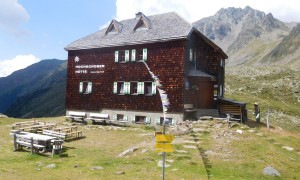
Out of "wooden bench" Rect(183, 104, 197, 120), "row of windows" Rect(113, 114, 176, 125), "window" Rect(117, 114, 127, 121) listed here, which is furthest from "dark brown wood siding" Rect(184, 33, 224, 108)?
"window" Rect(117, 114, 127, 121)

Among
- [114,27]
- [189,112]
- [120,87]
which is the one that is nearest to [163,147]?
[189,112]

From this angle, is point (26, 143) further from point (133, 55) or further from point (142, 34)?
point (142, 34)

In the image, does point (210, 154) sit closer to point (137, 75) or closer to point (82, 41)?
point (137, 75)

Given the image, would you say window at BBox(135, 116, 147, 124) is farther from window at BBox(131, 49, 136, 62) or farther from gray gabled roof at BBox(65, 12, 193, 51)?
gray gabled roof at BBox(65, 12, 193, 51)

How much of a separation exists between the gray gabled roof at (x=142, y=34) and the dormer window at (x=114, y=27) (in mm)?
352

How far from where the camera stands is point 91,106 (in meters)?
34.5

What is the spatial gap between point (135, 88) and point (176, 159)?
15.5 m

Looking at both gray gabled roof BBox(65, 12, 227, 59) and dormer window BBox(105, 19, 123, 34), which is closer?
gray gabled roof BBox(65, 12, 227, 59)

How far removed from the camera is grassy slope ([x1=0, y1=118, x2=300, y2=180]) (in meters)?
14.7

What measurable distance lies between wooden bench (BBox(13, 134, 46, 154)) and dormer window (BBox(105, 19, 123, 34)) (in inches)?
746

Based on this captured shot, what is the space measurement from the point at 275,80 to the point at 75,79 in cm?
5974

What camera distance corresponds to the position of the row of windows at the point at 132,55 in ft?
102

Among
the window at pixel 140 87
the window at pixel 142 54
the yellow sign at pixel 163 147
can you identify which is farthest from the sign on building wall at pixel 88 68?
the yellow sign at pixel 163 147

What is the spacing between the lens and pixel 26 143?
18594 mm
